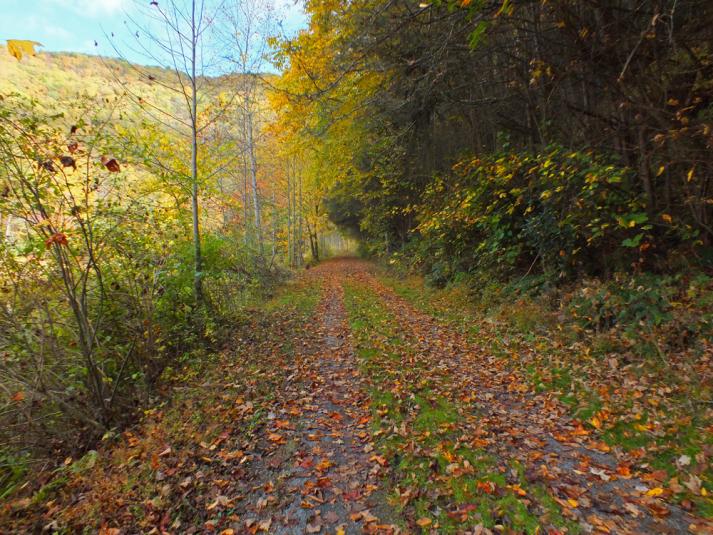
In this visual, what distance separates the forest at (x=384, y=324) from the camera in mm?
3209

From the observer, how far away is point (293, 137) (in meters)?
11.4

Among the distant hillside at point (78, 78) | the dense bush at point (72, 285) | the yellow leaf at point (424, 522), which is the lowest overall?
the yellow leaf at point (424, 522)

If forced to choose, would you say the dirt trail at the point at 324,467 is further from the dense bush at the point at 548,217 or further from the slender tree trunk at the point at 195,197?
the dense bush at the point at 548,217

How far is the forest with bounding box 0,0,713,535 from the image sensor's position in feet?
10.5

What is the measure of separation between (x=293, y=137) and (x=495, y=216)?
695 cm

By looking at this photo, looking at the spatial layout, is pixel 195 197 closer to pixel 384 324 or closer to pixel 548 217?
pixel 384 324

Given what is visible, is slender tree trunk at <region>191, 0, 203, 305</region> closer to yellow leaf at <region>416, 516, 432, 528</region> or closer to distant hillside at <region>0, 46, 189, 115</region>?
distant hillside at <region>0, 46, 189, 115</region>

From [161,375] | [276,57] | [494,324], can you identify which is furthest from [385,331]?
[276,57]

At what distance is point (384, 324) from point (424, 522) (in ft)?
18.6

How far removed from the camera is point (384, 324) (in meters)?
8.52

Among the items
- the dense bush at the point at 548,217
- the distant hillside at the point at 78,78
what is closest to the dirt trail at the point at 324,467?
the dense bush at the point at 548,217

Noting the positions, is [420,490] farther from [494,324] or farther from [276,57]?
[276,57]

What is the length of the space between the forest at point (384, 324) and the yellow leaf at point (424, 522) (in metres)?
0.01

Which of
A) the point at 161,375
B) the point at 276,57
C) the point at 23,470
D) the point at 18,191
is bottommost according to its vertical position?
the point at 23,470
